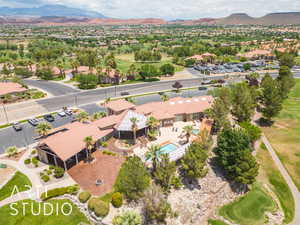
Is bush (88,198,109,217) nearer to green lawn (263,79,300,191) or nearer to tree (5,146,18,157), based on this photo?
tree (5,146,18,157)

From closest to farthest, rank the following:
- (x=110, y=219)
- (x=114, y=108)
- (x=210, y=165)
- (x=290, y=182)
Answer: (x=110, y=219)
(x=290, y=182)
(x=210, y=165)
(x=114, y=108)

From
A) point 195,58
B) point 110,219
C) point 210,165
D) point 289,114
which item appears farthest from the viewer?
point 195,58

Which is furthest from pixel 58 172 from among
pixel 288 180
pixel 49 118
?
pixel 288 180

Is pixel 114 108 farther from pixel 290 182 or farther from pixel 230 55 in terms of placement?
pixel 230 55

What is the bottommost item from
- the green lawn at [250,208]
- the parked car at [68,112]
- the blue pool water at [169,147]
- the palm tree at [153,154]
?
the green lawn at [250,208]

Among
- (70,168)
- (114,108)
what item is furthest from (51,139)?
(114,108)

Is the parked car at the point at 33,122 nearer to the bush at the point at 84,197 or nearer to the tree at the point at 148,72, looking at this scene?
the bush at the point at 84,197

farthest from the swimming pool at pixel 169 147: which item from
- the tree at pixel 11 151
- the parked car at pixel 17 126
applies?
the parked car at pixel 17 126
